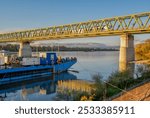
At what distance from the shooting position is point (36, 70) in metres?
47.0

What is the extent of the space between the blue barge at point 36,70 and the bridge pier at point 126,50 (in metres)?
12.5

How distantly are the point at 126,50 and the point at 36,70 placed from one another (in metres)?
19.7

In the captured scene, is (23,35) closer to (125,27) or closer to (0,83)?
(125,27)

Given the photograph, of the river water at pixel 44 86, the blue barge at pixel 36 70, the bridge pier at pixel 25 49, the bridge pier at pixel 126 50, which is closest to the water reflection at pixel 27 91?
the river water at pixel 44 86

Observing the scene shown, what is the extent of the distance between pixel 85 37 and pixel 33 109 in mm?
59184

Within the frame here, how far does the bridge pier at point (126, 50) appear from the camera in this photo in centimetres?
5308

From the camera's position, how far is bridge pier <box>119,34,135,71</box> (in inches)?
2090

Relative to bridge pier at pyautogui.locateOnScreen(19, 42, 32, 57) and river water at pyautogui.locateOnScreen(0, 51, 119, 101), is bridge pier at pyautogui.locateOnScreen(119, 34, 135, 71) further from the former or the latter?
bridge pier at pyautogui.locateOnScreen(19, 42, 32, 57)

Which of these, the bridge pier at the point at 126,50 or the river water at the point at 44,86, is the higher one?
the bridge pier at the point at 126,50

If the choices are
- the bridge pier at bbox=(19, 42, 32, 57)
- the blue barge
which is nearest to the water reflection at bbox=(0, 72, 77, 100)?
the blue barge

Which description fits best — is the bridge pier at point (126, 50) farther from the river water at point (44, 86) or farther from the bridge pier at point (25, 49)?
the bridge pier at point (25, 49)

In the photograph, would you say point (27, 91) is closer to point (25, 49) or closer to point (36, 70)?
point (36, 70)

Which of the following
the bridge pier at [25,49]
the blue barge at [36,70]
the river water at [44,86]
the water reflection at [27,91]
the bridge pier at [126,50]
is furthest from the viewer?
the bridge pier at [25,49]

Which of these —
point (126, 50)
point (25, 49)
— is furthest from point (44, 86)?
point (25, 49)
